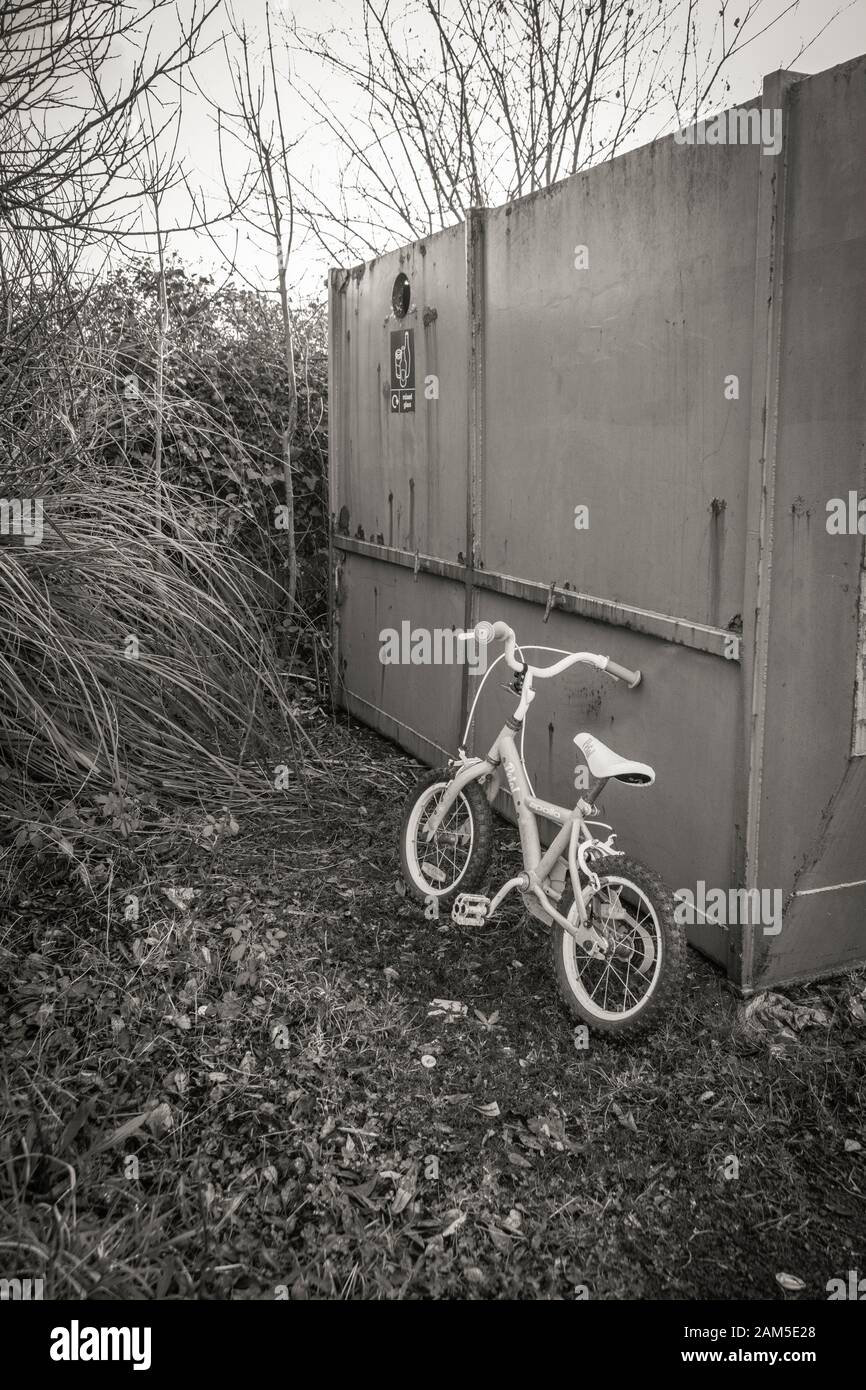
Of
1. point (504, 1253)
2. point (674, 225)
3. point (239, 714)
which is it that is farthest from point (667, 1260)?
point (239, 714)

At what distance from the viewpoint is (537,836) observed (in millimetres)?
3736

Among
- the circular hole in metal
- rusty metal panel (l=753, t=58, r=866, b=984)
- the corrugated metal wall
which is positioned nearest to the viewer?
rusty metal panel (l=753, t=58, r=866, b=984)

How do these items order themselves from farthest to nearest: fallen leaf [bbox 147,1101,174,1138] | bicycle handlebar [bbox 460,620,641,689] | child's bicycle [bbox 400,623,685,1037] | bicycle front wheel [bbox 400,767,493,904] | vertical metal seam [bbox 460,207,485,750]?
vertical metal seam [bbox 460,207,485,750] < bicycle front wheel [bbox 400,767,493,904] < bicycle handlebar [bbox 460,620,641,689] < child's bicycle [bbox 400,623,685,1037] < fallen leaf [bbox 147,1101,174,1138]

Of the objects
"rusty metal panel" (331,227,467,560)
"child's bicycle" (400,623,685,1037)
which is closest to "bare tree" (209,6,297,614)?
"rusty metal panel" (331,227,467,560)

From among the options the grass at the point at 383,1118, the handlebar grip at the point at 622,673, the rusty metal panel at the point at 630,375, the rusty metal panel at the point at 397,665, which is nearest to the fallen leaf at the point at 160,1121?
the grass at the point at 383,1118

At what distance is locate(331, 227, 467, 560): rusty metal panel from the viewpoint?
505 cm

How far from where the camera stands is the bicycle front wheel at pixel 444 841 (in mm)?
4055

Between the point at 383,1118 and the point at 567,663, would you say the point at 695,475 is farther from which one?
the point at 383,1118

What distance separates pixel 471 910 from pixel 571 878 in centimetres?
61

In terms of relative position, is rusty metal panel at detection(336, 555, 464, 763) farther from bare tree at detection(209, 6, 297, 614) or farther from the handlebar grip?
the handlebar grip

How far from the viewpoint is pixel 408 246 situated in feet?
18.0

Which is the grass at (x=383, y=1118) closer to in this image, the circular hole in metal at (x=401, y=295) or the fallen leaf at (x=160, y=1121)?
the fallen leaf at (x=160, y=1121)

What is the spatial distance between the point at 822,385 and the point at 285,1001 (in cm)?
241
